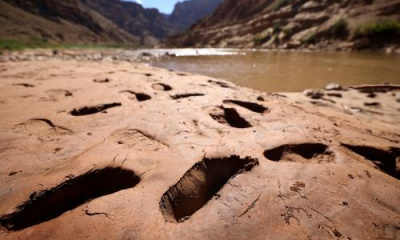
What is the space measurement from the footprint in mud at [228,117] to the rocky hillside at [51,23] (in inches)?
1613

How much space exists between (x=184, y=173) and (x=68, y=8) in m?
66.8

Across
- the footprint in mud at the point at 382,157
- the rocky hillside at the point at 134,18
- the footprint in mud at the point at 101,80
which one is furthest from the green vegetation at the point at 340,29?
the rocky hillside at the point at 134,18

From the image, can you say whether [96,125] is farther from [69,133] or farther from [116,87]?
[116,87]

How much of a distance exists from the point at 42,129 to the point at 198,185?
158cm

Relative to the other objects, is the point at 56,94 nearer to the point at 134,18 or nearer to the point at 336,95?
the point at 336,95

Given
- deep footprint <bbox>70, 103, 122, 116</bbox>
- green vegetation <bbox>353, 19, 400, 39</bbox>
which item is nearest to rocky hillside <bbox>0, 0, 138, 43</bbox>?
deep footprint <bbox>70, 103, 122, 116</bbox>

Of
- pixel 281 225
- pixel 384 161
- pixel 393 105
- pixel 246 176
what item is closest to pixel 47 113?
pixel 246 176

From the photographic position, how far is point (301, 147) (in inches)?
78.0

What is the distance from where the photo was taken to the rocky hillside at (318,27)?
1603 centimetres

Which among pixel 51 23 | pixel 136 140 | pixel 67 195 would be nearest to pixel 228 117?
pixel 136 140

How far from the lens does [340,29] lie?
19.0 metres

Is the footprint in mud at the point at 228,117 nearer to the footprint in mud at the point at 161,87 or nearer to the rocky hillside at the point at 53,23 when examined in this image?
the footprint in mud at the point at 161,87

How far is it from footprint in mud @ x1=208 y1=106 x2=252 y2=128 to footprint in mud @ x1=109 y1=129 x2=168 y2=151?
814 mm

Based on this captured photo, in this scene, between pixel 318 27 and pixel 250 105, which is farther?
pixel 318 27
